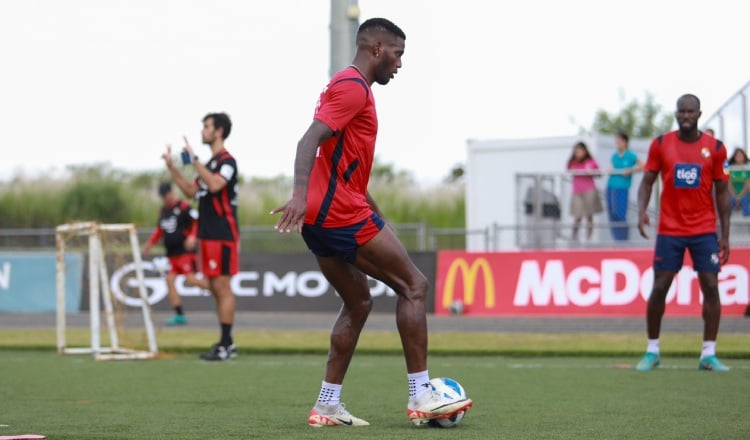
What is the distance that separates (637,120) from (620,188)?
157 ft

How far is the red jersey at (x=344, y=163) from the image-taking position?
6.33 m

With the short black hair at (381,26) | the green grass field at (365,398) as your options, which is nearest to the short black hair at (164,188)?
the green grass field at (365,398)

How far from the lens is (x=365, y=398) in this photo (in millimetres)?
8133

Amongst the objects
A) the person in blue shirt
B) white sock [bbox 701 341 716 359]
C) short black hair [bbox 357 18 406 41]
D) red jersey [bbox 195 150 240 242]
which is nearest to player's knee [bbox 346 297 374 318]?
short black hair [bbox 357 18 406 41]

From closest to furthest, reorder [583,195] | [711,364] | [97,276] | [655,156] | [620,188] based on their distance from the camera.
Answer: [711,364] < [655,156] < [97,276] < [620,188] < [583,195]

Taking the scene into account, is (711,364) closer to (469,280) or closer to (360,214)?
(360,214)

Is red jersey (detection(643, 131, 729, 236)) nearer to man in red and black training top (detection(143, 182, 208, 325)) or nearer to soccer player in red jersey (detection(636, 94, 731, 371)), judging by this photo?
soccer player in red jersey (detection(636, 94, 731, 371))

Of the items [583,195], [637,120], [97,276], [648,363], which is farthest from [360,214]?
[637,120]

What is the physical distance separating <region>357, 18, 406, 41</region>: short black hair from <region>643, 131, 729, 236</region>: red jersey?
13.8 ft

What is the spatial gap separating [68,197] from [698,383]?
3186 centimetres

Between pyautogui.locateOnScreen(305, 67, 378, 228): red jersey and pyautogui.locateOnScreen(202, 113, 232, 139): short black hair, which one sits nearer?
pyautogui.locateOnScreen(305, 67, 378, 228): red jersey

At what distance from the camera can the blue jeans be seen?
2014cm

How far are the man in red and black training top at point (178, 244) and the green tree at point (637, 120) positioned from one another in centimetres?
4890

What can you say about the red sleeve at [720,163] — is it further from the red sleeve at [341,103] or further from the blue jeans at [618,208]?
the blue jeans at [618,208]
